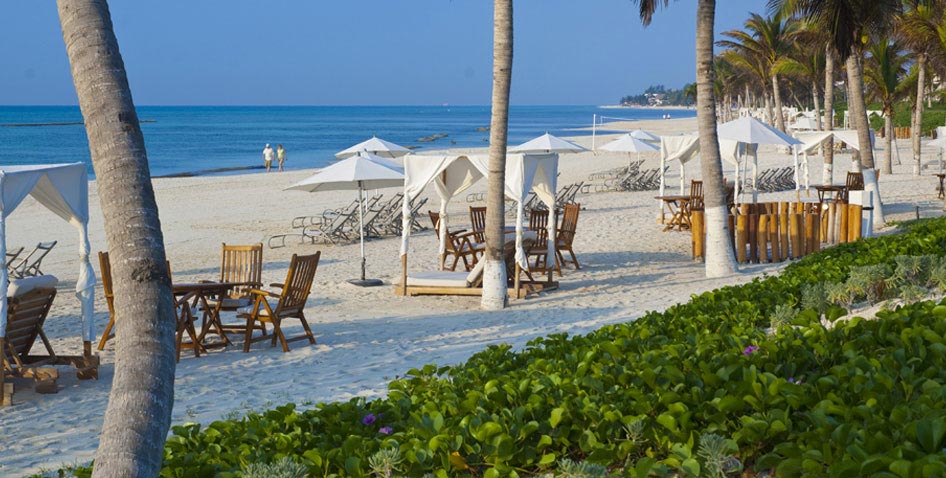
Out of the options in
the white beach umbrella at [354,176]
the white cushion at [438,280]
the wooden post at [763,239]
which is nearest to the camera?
the white cushion at [438,280]

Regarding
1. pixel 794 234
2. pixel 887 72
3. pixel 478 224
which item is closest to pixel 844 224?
pixel 794 234

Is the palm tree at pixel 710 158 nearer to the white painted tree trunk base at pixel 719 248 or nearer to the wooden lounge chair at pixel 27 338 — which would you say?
the white painted tree trunk base at pixel 719 248

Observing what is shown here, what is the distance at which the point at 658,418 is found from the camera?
310cm

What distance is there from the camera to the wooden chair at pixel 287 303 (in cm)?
862

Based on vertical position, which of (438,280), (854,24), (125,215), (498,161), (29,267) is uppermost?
(854,24)

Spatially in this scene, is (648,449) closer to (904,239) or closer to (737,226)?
(904,239)

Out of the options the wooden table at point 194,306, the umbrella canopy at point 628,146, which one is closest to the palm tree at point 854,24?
the umbrella canopy at point 628,146

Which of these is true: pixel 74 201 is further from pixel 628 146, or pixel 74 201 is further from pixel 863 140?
pixel 628 146

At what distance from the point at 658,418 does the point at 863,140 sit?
16434mm

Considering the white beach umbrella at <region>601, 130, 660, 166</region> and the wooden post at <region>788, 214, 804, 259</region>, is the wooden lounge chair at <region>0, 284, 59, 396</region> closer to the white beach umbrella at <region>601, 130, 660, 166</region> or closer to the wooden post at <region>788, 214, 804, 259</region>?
the wooden post at <region>788, 214, 804, 259</region>

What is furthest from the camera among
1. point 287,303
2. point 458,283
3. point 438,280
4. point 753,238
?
point 753,238

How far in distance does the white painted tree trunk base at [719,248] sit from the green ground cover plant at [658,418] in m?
7.64

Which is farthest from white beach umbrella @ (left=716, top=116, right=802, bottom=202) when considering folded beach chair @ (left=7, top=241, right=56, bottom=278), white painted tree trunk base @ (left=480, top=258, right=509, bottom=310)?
folded beach chair @ (left=7, top=241, right=56, bottom=278)

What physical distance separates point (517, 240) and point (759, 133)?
7.20m
